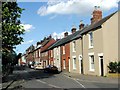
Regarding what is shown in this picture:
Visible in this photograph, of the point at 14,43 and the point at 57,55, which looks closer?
the point at 14,43

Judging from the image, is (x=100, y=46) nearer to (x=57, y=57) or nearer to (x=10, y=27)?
(x=10, y=27)

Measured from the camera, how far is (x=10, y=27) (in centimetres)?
2484

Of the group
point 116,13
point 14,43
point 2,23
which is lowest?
point 14,43

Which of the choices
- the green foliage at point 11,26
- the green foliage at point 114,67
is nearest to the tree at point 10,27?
the green foliage at point 11,26

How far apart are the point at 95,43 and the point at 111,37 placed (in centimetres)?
244

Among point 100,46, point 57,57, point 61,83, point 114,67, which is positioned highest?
point 100,46

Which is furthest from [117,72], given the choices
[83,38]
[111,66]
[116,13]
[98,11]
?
[98,11]

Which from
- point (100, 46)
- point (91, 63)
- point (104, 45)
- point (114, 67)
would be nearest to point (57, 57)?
point (91, 63)

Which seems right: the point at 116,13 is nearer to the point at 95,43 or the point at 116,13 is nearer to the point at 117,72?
the point at 95,43

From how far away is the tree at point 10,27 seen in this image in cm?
2470

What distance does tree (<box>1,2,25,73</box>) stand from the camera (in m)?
24.7

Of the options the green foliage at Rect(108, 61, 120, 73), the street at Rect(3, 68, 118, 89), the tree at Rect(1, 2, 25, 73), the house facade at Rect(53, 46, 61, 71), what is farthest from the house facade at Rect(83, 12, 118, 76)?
the house facade at Rect(53, 46, 61, 71)

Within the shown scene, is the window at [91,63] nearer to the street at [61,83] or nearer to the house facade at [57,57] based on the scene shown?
the street at [61,83]

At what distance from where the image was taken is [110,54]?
116ft
